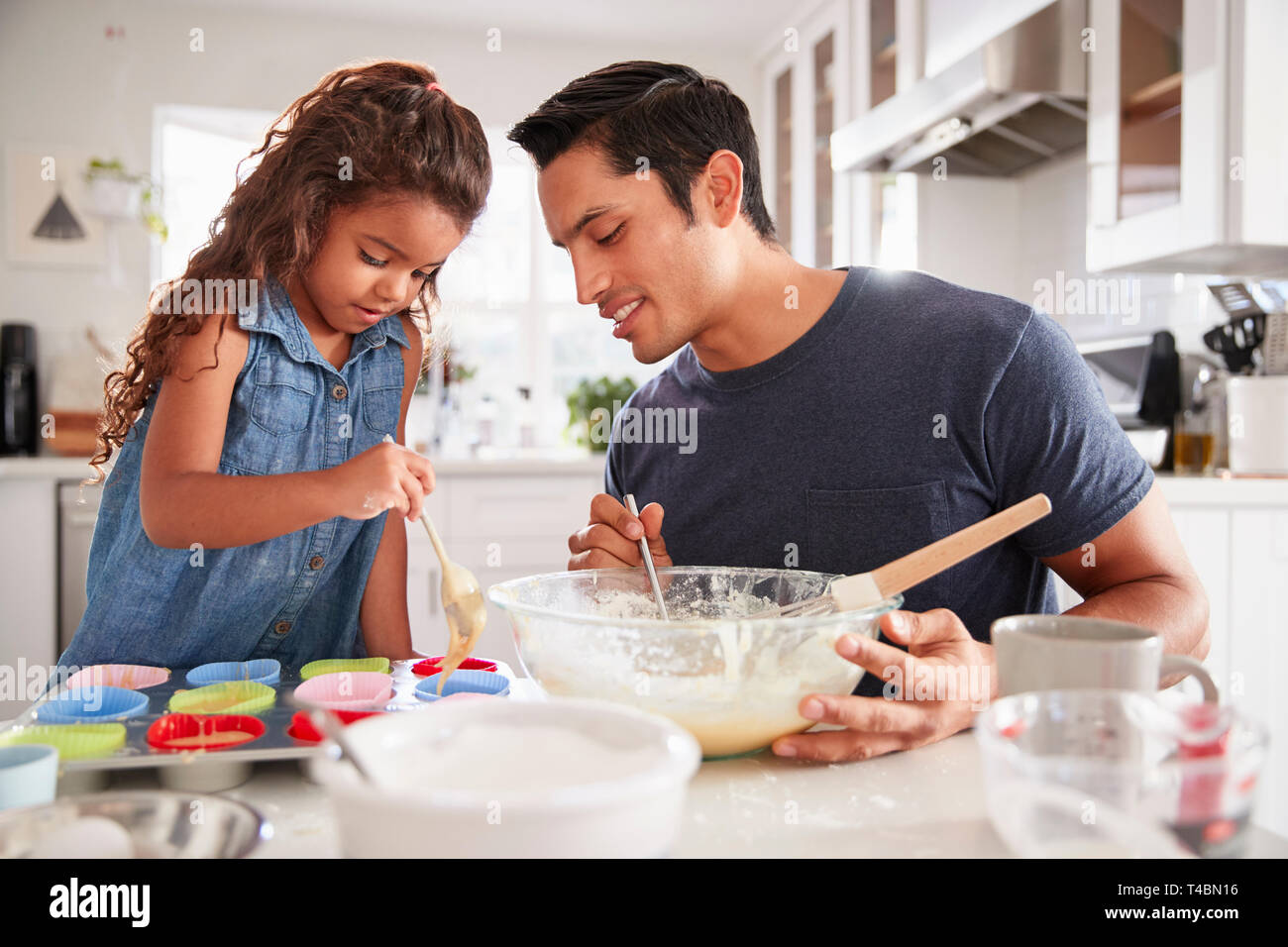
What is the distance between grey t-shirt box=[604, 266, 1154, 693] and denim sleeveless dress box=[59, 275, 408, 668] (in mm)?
461

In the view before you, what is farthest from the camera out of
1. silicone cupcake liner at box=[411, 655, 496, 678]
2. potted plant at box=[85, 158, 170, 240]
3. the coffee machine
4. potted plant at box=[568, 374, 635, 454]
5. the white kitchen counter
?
potted plant at box=[568, 374, 635, 454]

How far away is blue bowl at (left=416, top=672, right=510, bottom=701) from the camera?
0.76 m

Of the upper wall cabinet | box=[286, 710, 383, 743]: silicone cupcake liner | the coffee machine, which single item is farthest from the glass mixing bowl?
Result: the coffee machine

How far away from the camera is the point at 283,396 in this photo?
119 centimetres

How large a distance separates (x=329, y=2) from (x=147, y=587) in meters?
2.96

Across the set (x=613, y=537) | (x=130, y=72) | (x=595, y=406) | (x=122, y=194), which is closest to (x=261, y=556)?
(x=613, y=537)

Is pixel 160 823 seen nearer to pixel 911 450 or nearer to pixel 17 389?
pixel 911 450

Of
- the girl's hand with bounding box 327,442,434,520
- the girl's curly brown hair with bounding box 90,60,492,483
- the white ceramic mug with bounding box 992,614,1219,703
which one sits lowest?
the white ceramic mug with bounding box 992,614,1219,703

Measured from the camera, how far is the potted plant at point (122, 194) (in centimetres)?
326

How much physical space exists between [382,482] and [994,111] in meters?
1.95

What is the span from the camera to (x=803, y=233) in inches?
138

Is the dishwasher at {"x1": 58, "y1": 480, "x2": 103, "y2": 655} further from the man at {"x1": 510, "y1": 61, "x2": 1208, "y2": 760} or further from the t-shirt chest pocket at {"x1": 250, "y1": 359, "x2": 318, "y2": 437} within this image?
the man at {"x1": 510, "y1": 61, "x2": 1208, "y2": 760}
